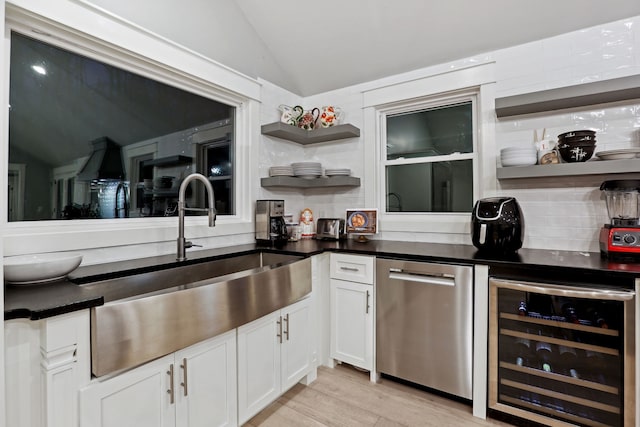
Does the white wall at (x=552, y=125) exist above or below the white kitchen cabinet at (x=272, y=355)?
above

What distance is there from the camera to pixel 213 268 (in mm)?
2025

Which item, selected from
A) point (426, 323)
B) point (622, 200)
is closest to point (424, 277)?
point (426, 323)

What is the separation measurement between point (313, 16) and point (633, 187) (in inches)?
92.1

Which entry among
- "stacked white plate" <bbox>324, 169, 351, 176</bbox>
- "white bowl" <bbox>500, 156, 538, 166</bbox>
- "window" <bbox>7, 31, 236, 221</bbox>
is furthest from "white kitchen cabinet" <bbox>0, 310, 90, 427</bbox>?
"white bowl" <bbox>500, 156, 538, 166</bbox>

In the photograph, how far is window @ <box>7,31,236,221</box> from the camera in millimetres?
1589

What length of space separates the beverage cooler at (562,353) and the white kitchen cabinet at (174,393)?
1.42 meters

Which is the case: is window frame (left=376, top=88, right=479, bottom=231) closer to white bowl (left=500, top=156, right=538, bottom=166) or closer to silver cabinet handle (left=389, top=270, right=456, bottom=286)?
white bowl (left=500, top=156, right=538, bottom=166)

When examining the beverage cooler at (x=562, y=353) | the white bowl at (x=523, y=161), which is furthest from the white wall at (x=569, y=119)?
the beverage cooler at (x=562, y=353)

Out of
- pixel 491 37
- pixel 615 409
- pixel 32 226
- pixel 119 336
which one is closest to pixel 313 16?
pixel 491 37

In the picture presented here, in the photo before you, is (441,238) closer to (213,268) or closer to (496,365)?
(496,365)

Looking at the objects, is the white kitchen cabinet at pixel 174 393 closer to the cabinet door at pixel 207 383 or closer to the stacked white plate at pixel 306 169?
the cabinet door at pixel 207 383

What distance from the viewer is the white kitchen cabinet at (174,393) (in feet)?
3.69

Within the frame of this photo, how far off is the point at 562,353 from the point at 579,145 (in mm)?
1185

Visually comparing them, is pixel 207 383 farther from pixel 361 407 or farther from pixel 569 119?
pixel 569 119
